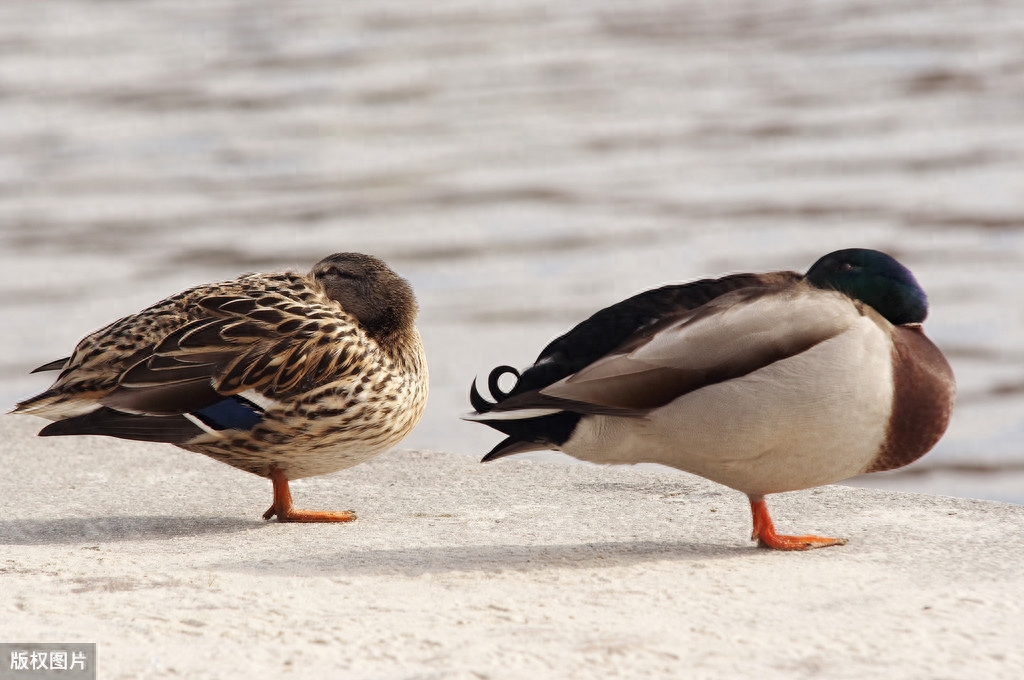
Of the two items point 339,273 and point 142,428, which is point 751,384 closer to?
point 339,273

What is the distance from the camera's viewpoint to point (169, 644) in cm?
308

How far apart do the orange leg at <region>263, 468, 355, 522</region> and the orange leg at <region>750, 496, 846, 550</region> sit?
1.21m

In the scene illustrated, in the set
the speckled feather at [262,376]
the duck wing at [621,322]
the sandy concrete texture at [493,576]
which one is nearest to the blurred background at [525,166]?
the sandy concrete texture at [493,576]

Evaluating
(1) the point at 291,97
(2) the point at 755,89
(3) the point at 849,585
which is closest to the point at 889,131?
(2) the point at 755,89

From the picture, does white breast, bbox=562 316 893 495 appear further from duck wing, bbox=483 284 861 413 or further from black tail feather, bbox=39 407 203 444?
black tail feather, bbox=39 407 203 444

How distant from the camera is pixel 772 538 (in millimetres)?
4047

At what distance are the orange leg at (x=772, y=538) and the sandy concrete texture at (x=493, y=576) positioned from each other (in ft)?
0.14

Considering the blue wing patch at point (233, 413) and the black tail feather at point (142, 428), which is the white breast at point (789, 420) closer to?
the blue wing patch at point (233, 413)

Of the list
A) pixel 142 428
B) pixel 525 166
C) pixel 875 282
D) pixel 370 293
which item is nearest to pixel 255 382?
pixel 142 428

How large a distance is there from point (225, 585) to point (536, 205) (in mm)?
6853

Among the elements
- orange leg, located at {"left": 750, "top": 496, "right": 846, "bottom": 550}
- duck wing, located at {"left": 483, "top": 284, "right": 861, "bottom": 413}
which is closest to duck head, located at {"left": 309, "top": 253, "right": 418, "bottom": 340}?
duck wing, located at {"left": 483, "top": 284, "right": 861, "bottom": 413}

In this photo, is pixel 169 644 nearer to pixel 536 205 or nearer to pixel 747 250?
pixel 747 250

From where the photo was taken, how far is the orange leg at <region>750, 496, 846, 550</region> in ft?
13.3

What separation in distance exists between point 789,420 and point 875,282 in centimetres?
52
